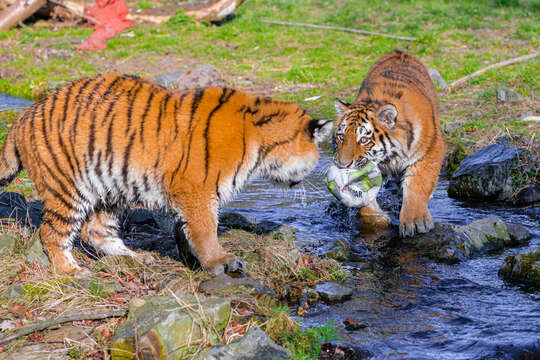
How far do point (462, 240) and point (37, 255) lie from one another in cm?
352

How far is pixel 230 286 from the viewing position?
170 inches

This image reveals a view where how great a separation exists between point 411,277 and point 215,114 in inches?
81.3

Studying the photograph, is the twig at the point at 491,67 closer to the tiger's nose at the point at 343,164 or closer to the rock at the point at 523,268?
the tiger's nose at the point at 343,164

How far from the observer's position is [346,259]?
17.5 ft

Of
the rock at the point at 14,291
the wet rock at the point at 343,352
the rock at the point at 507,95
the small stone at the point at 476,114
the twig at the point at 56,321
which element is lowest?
the wet rock at the point at 343,352

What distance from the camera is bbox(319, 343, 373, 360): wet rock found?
146 inches

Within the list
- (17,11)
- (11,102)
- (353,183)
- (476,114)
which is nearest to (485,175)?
(353,183)

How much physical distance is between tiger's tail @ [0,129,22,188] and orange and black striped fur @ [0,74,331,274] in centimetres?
1

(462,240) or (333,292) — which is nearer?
(333,292)

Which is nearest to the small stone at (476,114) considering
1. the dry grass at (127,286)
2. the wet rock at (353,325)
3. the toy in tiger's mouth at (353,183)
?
the toy in tiger's mouth at (353,183)

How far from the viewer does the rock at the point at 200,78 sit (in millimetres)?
10406

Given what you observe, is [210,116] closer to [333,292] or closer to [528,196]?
[333,292]

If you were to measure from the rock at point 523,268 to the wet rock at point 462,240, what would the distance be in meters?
0.46

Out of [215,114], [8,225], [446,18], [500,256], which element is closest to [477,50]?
[446,18]
